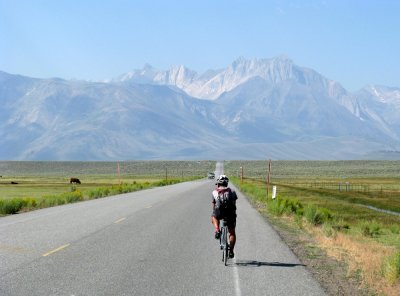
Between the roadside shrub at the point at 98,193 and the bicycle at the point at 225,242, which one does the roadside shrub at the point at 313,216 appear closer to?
the bicycle at the point at 225,242

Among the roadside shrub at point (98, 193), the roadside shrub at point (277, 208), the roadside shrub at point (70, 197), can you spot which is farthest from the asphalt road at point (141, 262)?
the roadside shrub at point (98, 193)

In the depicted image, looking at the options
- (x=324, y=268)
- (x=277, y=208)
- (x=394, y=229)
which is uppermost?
(x=277, y=208)

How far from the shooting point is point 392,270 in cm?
1182

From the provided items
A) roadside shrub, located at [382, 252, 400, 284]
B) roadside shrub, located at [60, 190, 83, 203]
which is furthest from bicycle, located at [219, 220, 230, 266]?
roadside shrub, located at [60, 190, 83, 203]

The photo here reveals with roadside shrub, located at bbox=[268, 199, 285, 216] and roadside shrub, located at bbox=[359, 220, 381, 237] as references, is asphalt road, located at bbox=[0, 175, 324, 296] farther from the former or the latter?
roadside shrub, located at bbox=[268, 199, 285, 216]

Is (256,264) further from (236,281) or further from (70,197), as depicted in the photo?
(70,197)

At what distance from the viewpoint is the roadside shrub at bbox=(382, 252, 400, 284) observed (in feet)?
38.2

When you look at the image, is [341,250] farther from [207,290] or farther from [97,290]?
[97,290]

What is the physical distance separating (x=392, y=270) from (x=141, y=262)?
523 centimetres

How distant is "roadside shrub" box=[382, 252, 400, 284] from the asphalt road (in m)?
1.49

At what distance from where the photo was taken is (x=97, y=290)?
10.4 m

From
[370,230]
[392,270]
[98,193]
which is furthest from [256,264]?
[98,193]

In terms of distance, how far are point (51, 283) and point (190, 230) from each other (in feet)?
32.7

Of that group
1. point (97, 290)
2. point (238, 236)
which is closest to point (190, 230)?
point (238, 236)
